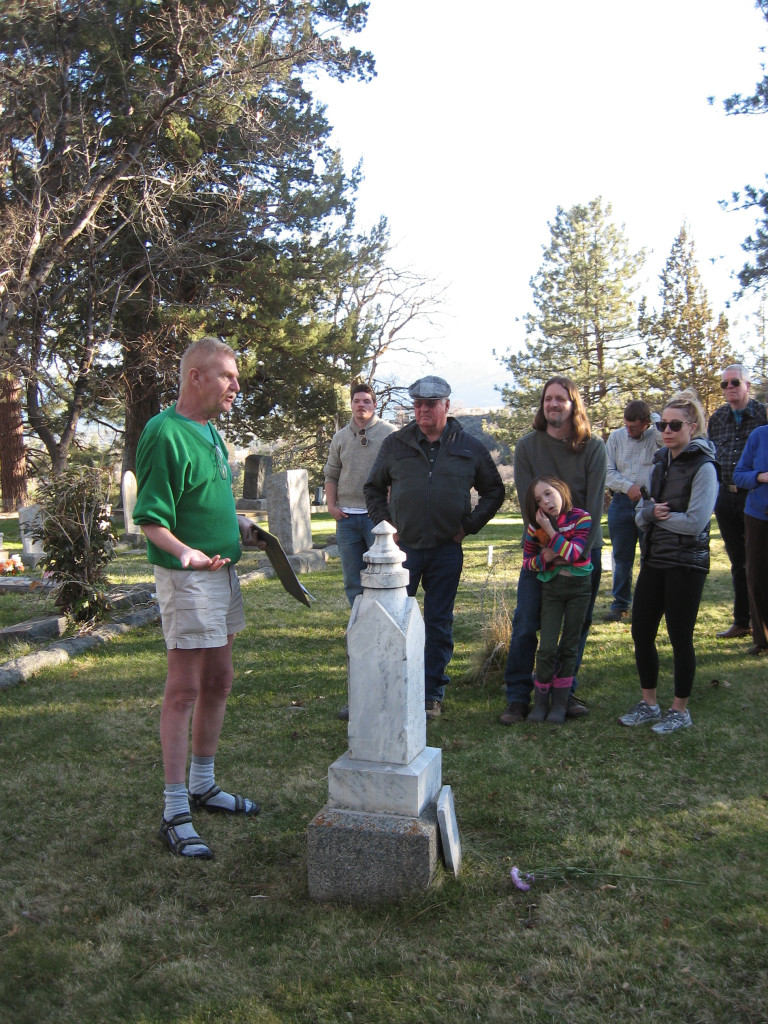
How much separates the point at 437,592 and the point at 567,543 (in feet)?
2.67

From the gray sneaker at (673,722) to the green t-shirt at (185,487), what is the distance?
2.58m

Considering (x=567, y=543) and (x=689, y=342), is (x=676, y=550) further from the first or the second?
(x=689, y=342)

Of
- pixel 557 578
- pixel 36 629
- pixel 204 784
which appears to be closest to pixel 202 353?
pixel 204 784

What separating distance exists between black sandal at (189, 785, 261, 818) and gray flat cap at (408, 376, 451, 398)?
2.29 meters

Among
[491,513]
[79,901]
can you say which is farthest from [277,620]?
[79,901]

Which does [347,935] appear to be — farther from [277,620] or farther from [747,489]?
[277,620]

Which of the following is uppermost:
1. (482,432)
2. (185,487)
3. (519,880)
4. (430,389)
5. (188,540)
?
(482,432)

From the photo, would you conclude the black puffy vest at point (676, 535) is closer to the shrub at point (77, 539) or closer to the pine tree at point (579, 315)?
the shrub at point (77, 539)

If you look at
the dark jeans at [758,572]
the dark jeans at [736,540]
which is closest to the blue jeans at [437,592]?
the dark jeans at [758,572]

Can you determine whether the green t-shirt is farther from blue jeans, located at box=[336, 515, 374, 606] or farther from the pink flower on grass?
blue jeans, located at box=[336, 515, 374, 606]

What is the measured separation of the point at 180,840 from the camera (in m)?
3.28

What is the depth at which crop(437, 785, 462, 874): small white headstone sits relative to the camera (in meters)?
2.96

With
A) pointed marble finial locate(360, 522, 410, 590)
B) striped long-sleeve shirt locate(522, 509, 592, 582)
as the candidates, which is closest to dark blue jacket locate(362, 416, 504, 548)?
striped long-sleeve shirt locate(522, 509, 592, 582)

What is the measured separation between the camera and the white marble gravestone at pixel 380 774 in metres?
2.87
